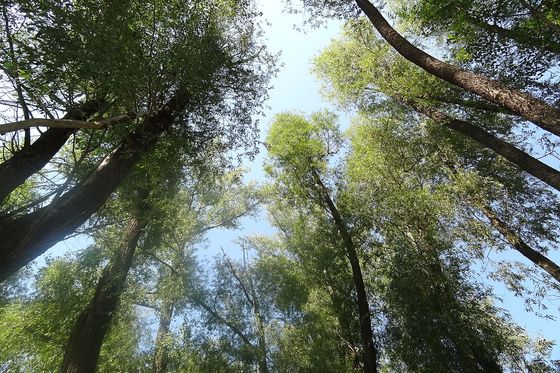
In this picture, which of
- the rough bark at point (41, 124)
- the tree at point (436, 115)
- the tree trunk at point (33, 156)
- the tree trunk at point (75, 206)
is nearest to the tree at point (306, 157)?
the tree at point (436, 115)

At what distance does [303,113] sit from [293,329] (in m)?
7.87

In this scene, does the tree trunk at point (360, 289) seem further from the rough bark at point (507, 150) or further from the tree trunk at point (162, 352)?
the tree trunk at point (162, 352)

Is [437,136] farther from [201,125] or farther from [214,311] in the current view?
[214,311]

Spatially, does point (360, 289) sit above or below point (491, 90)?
below

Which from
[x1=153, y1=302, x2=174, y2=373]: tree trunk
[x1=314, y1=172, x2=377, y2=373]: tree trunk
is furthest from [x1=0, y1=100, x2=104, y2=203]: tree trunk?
[x1=314, y1=172, x2=377, y2=373]: tree trunk

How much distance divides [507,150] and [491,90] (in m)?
2.39

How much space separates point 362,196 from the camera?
10.9m

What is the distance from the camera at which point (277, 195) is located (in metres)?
12.8

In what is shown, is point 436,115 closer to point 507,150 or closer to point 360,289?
point 507,150

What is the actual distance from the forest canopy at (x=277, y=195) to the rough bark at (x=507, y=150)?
0.04m

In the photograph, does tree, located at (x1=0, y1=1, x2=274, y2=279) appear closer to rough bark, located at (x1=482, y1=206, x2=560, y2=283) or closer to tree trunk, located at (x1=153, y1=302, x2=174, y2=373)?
tree trunk, located at (x1=153, y1=302, x2=174, y2=373)

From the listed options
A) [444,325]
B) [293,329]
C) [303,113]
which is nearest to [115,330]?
[293,329]

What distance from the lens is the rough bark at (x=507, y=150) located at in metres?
6.11

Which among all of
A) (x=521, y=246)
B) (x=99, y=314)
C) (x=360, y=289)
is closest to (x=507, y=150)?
(x=521, y=246)
